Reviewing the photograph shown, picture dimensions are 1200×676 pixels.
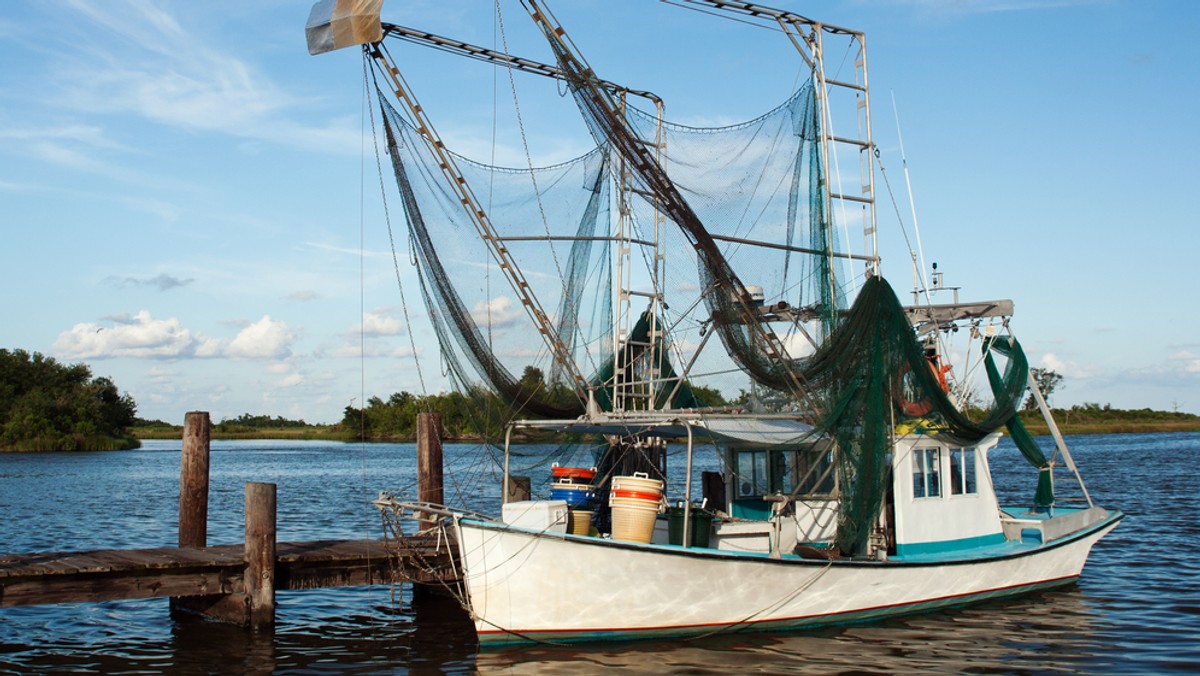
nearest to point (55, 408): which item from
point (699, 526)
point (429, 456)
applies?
point (429, 456)

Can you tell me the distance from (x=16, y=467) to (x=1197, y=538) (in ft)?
190

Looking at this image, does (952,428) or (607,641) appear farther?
(952,428)

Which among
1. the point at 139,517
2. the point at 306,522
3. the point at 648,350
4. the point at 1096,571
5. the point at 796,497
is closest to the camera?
the point at 796,497

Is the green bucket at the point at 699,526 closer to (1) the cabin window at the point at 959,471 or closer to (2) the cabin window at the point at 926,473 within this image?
(2) the cabin window at the point at 926,473

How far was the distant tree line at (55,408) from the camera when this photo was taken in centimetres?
7900

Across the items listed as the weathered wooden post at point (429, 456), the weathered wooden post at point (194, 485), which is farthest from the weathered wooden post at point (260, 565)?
the weathered wooden post at point (429, 456)

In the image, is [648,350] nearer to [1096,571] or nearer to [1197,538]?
[1096,571]

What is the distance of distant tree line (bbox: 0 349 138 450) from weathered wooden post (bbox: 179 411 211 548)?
2788 inches

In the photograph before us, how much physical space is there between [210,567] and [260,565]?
0.65m

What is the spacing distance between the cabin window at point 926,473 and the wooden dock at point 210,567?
703 cm

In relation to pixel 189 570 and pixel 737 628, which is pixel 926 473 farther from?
pixel 189 570

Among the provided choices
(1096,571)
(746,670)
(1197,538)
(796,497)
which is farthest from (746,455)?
(1197,538)

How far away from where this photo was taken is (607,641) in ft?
43.6

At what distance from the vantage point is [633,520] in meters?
13.3
